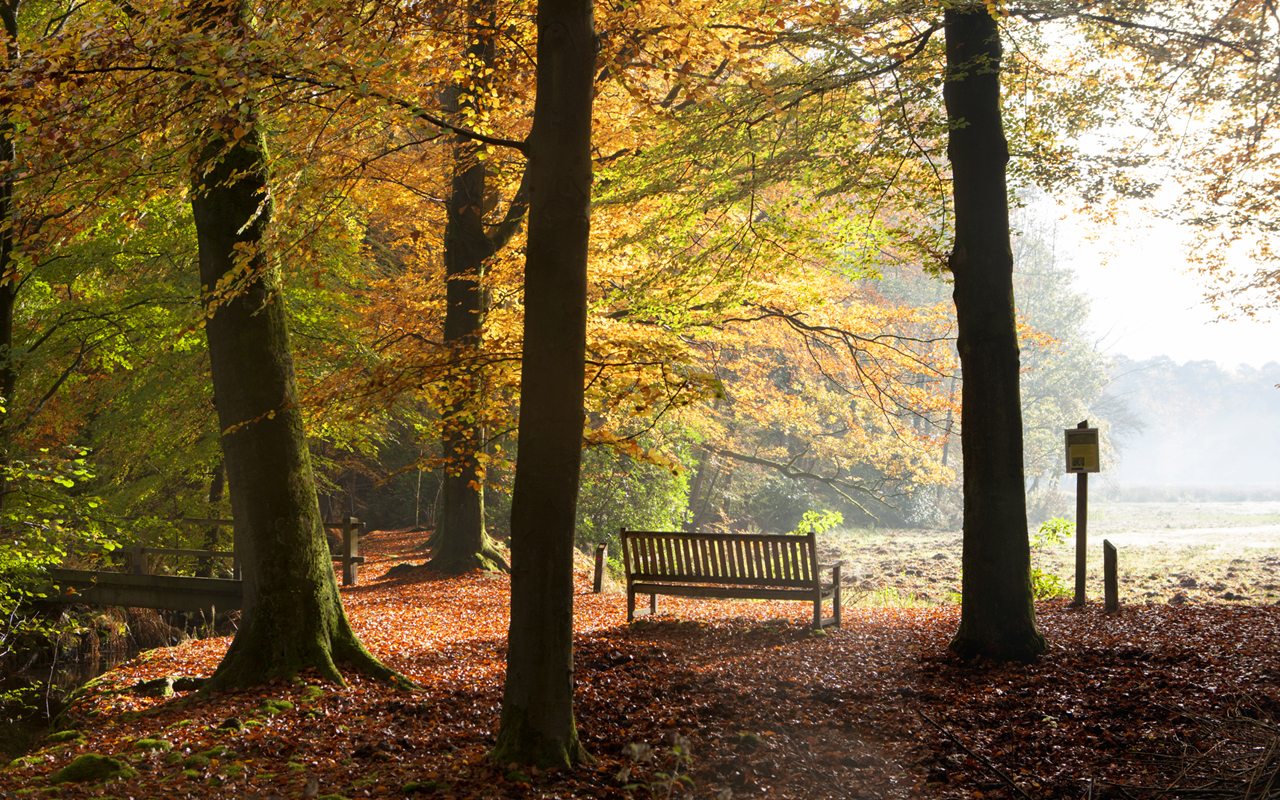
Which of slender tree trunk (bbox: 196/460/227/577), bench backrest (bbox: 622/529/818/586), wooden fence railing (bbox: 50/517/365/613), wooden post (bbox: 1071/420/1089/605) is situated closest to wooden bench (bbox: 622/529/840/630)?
bench backrest (bbox: 622/529/818/586)

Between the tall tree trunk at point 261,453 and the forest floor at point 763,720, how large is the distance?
0.35m

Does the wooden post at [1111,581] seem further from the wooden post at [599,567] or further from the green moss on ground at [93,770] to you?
the green moss on ground at [93,770]

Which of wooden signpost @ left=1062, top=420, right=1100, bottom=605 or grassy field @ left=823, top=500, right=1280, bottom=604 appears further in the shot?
grassy field @ left=823, top=500, right=1280, bottom=604

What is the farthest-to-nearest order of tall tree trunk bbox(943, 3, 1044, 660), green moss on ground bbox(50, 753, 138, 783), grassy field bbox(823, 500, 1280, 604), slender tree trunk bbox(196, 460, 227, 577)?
1. grassy field bbox(823, 500, 1280, 604)
2. slender tree trunk bbox(196, 460, 227, 577)
3. tall tree trunk bbox(943, 3, 1044, 660)
4. green moss on ground bbox(50, 753, 138, 783)

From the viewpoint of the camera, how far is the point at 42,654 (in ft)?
33.4

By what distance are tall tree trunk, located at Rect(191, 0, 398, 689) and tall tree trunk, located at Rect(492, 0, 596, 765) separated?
2096 mm

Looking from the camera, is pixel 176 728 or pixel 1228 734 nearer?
pixel 1228 734

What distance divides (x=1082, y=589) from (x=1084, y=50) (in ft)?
19.9

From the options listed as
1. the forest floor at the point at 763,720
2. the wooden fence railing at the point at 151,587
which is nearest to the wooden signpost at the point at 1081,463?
the forest floor at the point at 763,720

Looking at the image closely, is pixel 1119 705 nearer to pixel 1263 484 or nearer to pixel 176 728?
pixel 176 728

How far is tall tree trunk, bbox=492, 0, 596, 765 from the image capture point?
3.71 metres

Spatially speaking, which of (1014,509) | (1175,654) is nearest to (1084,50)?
(1014,509)

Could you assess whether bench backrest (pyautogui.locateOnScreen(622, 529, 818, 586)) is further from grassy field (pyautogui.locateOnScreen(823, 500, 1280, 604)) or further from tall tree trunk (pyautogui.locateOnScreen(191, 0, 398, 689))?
grassy field (pyautogui.locateOnScreen(823, 500, 1280, 604))

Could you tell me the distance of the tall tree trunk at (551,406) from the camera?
371cm
